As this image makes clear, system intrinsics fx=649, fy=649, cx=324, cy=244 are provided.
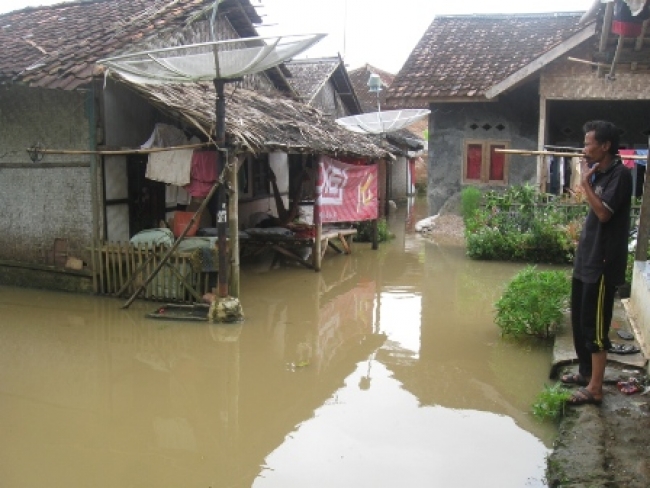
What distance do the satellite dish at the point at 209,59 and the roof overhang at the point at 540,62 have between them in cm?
784

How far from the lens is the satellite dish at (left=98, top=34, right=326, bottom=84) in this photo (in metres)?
7.28

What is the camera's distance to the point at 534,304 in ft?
22.9

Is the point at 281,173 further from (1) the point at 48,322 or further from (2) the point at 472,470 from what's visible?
(2) the point at 472,470

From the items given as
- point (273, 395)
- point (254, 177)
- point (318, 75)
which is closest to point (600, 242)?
point (273, 395)

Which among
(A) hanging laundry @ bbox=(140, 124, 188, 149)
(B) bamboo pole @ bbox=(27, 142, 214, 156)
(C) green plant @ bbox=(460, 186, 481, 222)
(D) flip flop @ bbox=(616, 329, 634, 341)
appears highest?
(A) hanging laundry @ bbox=(140, 124, 188, 149)

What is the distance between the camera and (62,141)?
A: 31.4 ft

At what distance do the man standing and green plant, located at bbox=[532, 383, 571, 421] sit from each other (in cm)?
16

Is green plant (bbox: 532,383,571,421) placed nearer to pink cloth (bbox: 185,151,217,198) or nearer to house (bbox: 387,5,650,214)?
→ pink cloth (bbox: 185,151,217,198)

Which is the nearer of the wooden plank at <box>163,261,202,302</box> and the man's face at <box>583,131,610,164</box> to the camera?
the man's face at <box>583,131,610,164</box>

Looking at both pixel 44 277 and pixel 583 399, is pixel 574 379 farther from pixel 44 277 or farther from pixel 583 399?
pixel 44 277

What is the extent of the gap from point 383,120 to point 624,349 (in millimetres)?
8964

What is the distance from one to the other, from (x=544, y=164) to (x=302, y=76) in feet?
25.5

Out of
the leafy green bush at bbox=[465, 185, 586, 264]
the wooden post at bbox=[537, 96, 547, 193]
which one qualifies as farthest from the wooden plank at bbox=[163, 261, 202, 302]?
the wooden post at bbox=[537, 96, 547, 193]

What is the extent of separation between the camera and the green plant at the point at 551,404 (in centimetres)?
509
